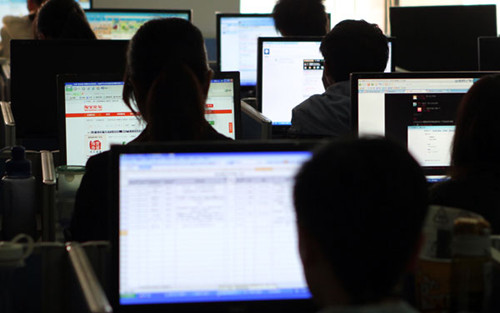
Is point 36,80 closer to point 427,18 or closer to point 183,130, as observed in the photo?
point 183,130

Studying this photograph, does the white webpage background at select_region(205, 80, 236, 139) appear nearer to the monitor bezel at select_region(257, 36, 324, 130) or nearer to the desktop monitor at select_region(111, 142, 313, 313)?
the monitor bezel at select_region(257, 36, 324, 130)

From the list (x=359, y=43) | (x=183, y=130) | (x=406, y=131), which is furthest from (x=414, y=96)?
(x=183, y=130)

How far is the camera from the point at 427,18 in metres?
4.75

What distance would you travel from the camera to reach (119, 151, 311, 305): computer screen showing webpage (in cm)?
Answer: 140

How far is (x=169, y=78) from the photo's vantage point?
5.62ft

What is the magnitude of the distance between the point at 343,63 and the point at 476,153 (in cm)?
96

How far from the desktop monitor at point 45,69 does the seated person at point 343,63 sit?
64 centimetres

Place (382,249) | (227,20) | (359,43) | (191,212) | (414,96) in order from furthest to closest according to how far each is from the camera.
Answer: (227,20)
(359,43)
(414,96)
(191,212)
(382,249)

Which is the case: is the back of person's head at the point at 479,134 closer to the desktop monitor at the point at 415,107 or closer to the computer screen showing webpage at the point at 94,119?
the desktop monitor at the point at 415,107

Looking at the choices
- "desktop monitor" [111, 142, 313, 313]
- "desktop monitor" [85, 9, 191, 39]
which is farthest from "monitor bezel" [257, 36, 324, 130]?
"desktop monitor" [111, 142, 313, 313]

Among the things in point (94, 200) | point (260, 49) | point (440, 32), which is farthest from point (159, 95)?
point (440, 32)

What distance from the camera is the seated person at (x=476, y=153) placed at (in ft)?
5.91

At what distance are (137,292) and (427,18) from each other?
366cm

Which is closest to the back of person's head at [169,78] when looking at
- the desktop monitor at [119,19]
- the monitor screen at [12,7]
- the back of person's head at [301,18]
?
the back of person's head at [301,18]
